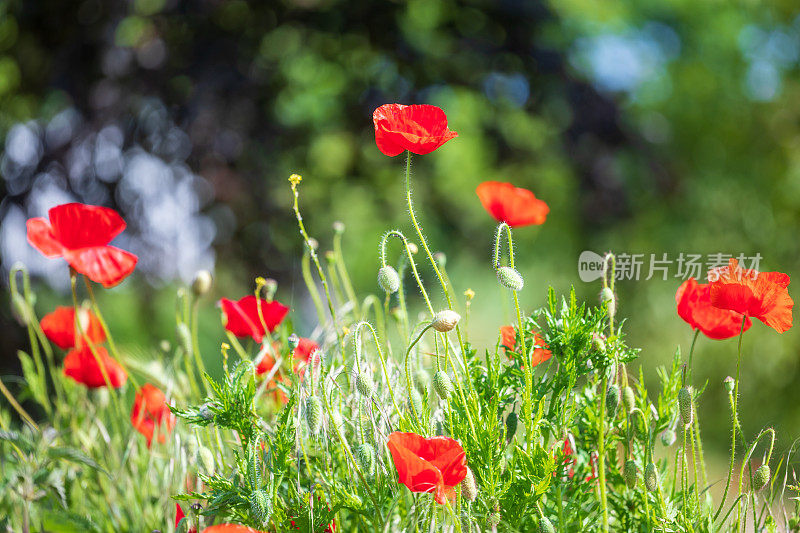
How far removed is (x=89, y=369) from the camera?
1002mm

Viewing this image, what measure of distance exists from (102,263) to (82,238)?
0.16ft

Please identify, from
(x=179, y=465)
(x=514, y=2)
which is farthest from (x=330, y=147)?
(x=179, y=465)

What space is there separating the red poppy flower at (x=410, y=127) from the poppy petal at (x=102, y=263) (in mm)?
302

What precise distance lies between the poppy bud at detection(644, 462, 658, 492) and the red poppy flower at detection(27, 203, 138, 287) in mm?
567

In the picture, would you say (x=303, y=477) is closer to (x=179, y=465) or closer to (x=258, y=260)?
(x=179, y=465)

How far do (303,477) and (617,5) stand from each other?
454 cm

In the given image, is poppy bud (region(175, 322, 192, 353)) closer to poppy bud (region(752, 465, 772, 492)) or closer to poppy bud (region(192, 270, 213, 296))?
poppy bud (region(192, 270, 213, 296))

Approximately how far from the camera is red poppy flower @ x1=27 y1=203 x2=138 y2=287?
2.54 ft

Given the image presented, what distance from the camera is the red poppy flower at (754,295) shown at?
2.14ft

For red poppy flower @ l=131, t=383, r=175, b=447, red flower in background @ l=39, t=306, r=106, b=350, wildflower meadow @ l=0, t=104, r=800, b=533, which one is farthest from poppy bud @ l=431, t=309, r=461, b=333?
red flower in background @ l=39, t=306, r=106, b=350

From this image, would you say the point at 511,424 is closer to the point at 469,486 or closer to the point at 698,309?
the point at 469,486

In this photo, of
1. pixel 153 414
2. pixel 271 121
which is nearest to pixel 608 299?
pixel 153 414

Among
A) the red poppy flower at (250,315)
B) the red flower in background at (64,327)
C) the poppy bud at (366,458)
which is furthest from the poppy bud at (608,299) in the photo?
the red flower in background at (64,327)

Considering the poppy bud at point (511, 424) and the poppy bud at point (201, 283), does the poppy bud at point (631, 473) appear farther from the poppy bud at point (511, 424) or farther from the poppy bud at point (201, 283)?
the poppy bud at point (201, 283)
